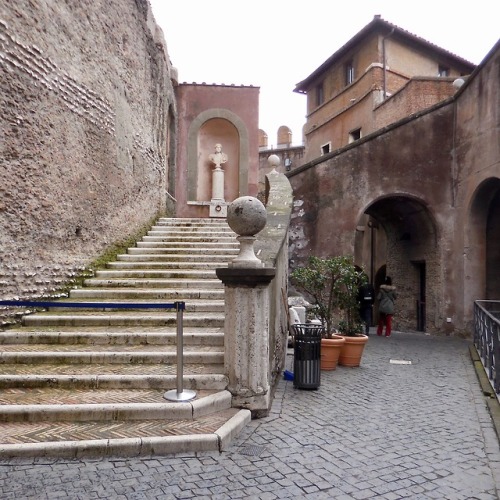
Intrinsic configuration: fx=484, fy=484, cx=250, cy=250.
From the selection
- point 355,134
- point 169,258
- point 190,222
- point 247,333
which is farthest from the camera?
point 355,134

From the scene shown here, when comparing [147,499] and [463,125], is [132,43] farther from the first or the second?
[147,499]

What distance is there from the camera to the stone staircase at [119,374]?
397 cm

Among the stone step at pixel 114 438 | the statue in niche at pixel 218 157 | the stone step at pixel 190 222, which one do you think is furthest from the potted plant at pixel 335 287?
the statue in niche at pixel 218 157

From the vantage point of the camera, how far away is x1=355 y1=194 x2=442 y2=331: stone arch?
43.4 ft

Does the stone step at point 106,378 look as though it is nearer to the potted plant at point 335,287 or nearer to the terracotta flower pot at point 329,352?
the terracotta flower pot at point 329,352

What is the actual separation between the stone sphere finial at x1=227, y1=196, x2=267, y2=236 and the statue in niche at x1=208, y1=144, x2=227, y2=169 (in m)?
10.8

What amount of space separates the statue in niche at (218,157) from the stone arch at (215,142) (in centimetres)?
50

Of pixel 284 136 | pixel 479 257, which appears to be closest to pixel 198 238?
pixel 479 257

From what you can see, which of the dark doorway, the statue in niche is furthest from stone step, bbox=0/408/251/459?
the statue in niche

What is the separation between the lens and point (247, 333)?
4871 millimetres

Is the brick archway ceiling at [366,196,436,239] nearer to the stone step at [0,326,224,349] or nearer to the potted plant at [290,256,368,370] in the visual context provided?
the potted plant at [290,256,368,370]

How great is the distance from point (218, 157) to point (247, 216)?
11.0 metres

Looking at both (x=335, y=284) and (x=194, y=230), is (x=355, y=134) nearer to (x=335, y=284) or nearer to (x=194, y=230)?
(x=194, y=230)

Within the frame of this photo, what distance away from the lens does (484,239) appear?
12430 millimetres
